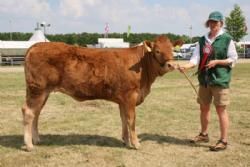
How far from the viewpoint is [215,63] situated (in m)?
7.24

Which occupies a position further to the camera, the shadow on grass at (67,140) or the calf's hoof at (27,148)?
the shadow on grass at (67,140)

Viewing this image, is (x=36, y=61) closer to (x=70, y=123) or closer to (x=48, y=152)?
(x=48, y=152)

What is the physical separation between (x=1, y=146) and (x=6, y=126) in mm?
1930

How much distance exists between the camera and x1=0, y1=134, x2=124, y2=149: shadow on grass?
8.02m

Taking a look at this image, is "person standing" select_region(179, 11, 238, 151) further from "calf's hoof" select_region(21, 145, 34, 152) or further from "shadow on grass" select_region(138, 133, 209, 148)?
"calf's hoof" select_region(21, 145, 34, 152)

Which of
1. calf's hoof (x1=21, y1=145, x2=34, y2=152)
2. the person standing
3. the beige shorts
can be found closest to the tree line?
calf's hoof (x1=21, y1=145, x2=34, y2=152)

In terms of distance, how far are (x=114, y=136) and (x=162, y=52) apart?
2269mm

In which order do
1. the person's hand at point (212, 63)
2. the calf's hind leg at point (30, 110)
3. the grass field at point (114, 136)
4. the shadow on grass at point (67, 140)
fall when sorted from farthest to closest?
the shadow on grass at point (67, 140) < the calf's hind leg at point (30, 110) < the person's hand at point (212, 63) < the grass field at point (114, 136)

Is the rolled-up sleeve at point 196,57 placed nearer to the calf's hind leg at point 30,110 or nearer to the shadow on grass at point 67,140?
the shadow on grass at point 67,140

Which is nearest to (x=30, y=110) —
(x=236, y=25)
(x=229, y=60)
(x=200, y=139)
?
(x=200, y=139)

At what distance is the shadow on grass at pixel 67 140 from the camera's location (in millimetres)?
8017

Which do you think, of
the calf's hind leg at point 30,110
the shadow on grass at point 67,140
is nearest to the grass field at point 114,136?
the shadow on grass at point 67,140

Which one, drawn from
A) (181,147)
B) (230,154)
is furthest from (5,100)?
(230,154)

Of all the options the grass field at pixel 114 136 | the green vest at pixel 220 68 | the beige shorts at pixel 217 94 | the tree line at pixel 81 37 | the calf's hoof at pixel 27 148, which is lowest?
the tree line at pixel 81 37
